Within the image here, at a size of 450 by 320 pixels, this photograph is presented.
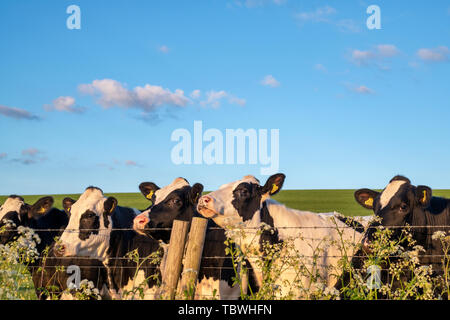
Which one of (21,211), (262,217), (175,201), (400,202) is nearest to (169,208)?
(175,201)

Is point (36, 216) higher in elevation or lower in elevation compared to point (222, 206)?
lower

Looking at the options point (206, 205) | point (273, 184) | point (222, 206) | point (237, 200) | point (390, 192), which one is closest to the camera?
point (206, 205)

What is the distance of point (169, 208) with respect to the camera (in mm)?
8641

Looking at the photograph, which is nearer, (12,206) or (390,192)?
(390,192)

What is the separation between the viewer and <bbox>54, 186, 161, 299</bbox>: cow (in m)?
8.38

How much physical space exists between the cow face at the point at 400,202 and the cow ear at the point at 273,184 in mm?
1499

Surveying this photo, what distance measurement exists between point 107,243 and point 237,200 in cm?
248

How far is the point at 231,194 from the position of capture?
310 inches

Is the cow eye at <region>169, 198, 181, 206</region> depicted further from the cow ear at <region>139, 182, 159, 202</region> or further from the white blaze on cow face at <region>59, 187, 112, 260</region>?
the cow ear at <region>139, 182, 159, 202</region>

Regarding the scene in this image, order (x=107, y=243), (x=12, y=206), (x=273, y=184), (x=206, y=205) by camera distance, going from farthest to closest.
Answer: (x=12, y=206) < (x=107, y=243) < (x=273, y=184) < (x=206, y=205)

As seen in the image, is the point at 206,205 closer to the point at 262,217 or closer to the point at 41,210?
the point at 262,217
